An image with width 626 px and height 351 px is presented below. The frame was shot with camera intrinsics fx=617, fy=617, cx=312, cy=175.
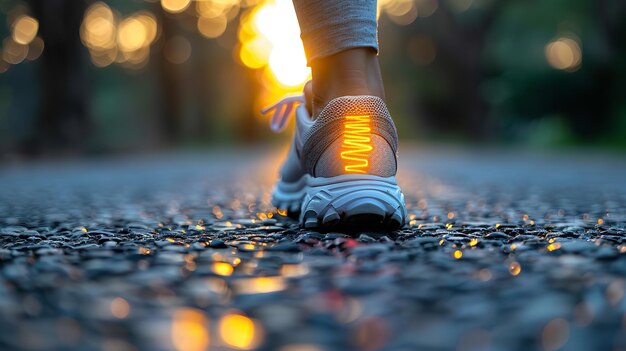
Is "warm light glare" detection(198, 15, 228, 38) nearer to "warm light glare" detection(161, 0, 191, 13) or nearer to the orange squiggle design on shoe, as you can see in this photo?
"warm light glare" detection(161, 0, 191, 13)

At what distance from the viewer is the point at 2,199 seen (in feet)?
10.1

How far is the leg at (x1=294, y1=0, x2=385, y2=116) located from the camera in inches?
68.6

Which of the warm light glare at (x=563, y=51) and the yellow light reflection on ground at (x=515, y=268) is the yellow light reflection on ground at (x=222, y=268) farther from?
the warm light glare at (x=563, y=51)

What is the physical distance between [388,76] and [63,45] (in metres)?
18.0

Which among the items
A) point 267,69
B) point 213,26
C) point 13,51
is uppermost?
point 267,69

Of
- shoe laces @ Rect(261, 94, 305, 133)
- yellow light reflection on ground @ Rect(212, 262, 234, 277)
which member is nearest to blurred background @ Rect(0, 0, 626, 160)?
shoe laces @ Rect(261, 94, 305, 133)

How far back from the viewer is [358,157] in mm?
1666

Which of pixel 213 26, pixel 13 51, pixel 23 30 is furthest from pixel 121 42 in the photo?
pixel 23 30

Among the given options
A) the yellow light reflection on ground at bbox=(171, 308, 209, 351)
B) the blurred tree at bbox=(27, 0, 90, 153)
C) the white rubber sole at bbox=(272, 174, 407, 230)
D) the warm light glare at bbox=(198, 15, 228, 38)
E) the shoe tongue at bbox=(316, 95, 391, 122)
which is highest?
the warm light glare at bbox=(198, 15, 228, 38)

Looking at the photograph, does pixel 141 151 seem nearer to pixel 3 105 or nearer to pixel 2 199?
pixel 2 199

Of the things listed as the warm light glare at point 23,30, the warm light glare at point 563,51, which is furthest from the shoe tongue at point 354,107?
the warm light glare at point 23,30

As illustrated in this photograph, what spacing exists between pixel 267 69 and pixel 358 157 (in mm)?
28472

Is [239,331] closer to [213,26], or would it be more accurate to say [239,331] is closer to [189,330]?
[189,330]

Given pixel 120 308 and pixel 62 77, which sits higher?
pixel 62 77
